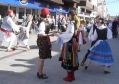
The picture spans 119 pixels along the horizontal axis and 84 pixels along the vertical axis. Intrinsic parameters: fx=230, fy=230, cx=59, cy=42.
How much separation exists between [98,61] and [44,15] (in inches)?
77.0

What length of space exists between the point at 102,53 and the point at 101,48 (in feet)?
0.46

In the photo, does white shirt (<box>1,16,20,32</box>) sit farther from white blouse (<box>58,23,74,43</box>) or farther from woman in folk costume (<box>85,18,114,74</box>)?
white blouse (<box>58,23,74,43</box>)

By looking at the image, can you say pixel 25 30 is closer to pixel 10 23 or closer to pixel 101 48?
pixel 10 23

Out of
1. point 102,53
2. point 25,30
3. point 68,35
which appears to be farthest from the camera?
point 25,30

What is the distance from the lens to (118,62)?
8.15m

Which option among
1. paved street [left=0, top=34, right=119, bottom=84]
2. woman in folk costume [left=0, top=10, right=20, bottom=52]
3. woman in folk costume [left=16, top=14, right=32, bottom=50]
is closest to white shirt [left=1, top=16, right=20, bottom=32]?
woman in folk costume [left=0, top=10, right=20, bottom=52]

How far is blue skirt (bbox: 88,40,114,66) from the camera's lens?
20.1ft

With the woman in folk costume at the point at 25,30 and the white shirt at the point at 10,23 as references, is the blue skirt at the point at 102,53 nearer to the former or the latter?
the white shirt at the point at 10,23

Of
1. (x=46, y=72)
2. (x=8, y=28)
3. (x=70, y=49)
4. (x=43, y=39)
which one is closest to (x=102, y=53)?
(x=70, y=49)

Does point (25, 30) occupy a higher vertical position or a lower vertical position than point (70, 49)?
higher

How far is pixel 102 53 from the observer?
614 cm

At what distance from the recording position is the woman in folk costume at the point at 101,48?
241 inches

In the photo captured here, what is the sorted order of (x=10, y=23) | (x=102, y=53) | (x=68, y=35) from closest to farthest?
(x=68, y=35) → (x=102, y=53) → (x=10, y=23)

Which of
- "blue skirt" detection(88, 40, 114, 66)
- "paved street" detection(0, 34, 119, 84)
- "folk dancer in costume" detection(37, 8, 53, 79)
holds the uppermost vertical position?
"folk dancer in costume" detection(37, 8, 53, 79)
